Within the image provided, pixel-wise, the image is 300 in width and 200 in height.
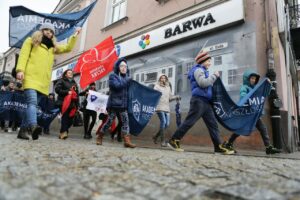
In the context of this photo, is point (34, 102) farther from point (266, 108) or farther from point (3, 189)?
point (266, 108)

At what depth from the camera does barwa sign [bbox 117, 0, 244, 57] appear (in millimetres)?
7277

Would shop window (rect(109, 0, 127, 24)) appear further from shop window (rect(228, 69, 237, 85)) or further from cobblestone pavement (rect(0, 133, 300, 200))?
cobblestone pavement (rect(0, 133, 300, 200))

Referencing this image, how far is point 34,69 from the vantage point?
4613 millimetres

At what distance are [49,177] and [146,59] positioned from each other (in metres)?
8.13

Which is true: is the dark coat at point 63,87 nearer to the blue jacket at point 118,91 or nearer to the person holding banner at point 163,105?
the person holding banner at point 163,105

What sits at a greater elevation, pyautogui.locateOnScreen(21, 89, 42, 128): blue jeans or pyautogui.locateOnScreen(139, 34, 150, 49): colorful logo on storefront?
pyautogui.locateOnScreen(139, 34, 150, 49): colorful logo on storefront

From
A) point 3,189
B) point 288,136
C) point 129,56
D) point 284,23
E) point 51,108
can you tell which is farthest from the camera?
point 129,56

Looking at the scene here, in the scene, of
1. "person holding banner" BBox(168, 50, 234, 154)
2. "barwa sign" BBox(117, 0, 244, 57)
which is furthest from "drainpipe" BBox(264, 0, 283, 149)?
"person holding banner" BBox(168, 50, 234, 154)

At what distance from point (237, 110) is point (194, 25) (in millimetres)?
3921

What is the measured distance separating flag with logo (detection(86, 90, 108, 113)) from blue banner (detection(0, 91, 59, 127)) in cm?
90

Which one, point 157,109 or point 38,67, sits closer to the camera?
Answer: point 38,67

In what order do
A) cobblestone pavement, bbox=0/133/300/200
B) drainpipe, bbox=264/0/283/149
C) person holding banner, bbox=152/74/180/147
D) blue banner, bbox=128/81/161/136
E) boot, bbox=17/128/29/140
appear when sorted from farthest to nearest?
person holding banner, bbox=152/74/180/147, drainpipe, bbox=264/0/283/149, blue banner, bbox=128/81/161/136, boot, bbox=17/128/29/140, cobblestone pavement, bbox=0/133/300/200

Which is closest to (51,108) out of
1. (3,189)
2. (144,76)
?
(144,76)

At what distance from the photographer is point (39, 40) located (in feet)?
15.3
